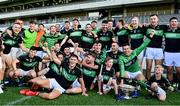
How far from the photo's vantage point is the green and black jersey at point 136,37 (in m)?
9.55

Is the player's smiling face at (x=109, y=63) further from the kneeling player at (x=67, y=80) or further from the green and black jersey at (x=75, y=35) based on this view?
the green and black jersey at (x=75, y=35)

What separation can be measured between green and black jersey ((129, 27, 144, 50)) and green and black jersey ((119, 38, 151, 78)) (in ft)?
1.83

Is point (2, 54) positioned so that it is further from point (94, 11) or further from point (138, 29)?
point (94, 11)

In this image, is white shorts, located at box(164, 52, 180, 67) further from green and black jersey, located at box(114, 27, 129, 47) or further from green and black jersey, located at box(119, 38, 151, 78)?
green and black jersey, located at box(114, 27, 129, 47)

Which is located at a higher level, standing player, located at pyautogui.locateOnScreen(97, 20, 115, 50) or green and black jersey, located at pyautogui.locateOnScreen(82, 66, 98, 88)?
standing player, located at pyautogui.locateOnScreen(97, 20, 115, 50)

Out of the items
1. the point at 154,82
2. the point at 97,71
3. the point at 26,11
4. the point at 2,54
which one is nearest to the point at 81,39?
the point at 97,71

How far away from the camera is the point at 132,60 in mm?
8867

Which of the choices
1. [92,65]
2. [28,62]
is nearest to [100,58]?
[92,65]

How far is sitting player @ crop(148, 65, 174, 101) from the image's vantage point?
8.08m

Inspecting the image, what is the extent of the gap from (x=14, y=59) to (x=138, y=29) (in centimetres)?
376

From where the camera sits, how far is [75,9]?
163ft

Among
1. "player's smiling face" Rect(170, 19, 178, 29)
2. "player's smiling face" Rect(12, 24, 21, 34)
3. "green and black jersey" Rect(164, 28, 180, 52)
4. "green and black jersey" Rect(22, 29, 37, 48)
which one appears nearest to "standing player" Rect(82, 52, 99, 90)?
"green and black jersey" Rect(164, 28, 180, 52)

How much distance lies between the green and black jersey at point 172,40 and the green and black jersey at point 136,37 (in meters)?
0.74

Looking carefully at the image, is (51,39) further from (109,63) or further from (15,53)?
(109,63)
